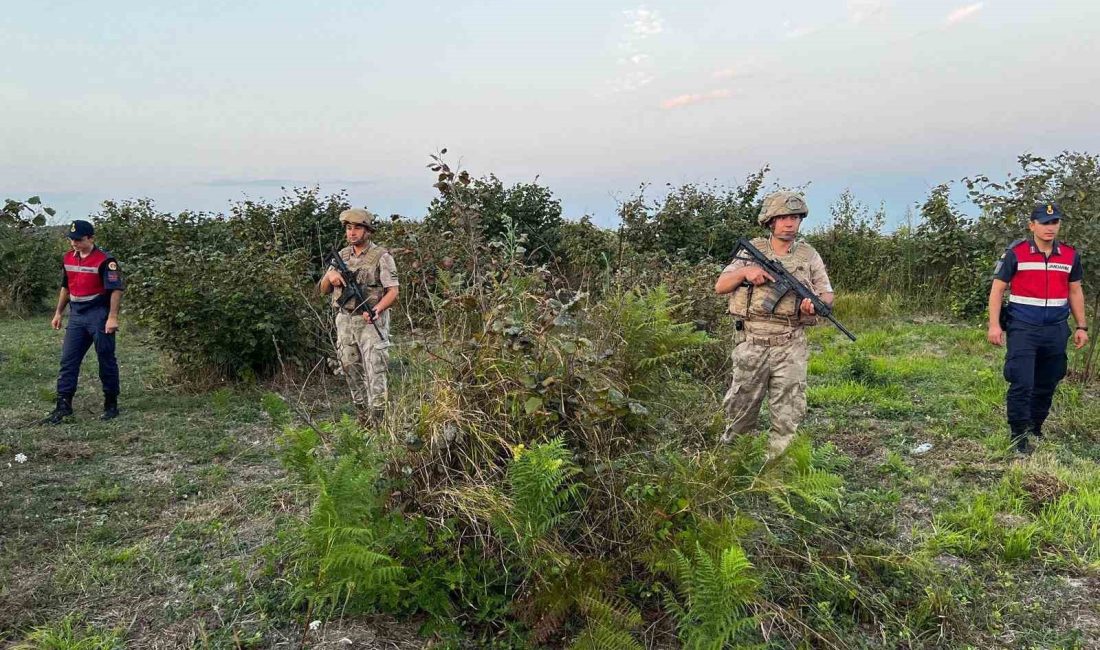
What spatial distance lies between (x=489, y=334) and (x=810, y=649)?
179 centimetres

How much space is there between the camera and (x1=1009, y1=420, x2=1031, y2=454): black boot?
4.83m

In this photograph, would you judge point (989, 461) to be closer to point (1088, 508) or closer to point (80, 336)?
point (1088, 508)

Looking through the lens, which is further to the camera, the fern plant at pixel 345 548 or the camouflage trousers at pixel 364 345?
the camouflage trousers at pixel 364 345

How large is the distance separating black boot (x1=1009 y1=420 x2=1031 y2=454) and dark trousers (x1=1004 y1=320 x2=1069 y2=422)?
3 cm

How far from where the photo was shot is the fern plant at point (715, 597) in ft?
7.91

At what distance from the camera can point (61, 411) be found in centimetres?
592

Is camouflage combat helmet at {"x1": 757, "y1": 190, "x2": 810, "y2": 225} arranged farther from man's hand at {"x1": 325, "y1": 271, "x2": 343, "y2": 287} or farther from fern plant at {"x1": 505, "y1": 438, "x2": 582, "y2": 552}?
man's hand at {"x1": 325, "y1": 271, "x2": 343, "y2": 287}

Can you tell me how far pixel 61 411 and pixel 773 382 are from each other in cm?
561

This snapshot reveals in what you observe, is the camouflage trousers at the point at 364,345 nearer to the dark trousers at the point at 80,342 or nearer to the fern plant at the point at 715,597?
the dark trousers at the point at 80,342

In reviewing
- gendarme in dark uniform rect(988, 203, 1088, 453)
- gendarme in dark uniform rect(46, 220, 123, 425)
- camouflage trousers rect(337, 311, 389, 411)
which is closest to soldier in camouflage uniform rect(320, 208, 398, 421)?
camouflage trousers rect(337, 311, 389, 411)

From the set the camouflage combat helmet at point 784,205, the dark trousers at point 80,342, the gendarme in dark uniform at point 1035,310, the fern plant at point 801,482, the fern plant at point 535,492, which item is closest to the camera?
the fern plant at point 535,492

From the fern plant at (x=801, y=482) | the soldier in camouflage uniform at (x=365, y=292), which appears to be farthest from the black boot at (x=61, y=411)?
the fern plant at (x=801, y=482)

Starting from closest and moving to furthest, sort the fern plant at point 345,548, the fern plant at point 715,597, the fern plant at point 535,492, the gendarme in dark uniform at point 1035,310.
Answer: the fern plant at point 715,597 < the fern plant at point 345,548 < the fern plant at point 535,492 < the gendarme in dark uniform at point 1035,310

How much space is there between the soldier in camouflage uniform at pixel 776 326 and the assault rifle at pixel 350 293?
102 inches
